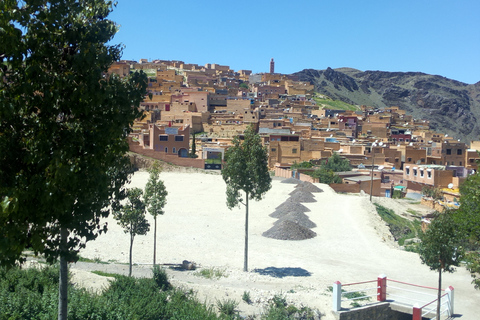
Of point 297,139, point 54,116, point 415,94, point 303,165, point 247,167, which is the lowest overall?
point 303,165

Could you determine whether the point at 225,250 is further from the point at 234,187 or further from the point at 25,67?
the point at 25,67

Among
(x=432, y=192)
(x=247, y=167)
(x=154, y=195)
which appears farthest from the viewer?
(x=432, y=192)

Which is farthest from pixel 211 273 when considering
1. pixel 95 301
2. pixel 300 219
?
pixel 300 219

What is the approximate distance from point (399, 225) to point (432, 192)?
40.6 feet

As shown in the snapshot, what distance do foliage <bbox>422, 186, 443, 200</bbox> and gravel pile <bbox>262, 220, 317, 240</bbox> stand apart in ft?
63.5

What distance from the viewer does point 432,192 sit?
36688 millimetres

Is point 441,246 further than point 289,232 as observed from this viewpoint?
No

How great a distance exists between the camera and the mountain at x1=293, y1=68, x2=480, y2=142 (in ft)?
437

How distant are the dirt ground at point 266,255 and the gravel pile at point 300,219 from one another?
24.9 inches

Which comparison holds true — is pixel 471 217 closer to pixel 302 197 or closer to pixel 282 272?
pixel 282 272

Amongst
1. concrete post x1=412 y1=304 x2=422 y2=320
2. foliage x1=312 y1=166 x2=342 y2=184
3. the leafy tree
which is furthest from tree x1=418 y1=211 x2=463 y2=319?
the leafy tree

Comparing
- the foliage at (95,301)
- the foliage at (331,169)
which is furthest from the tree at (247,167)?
the foliage at (331,169)

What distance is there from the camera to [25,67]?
4195 mm

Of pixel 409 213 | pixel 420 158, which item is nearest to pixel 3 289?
pixel 409 213
